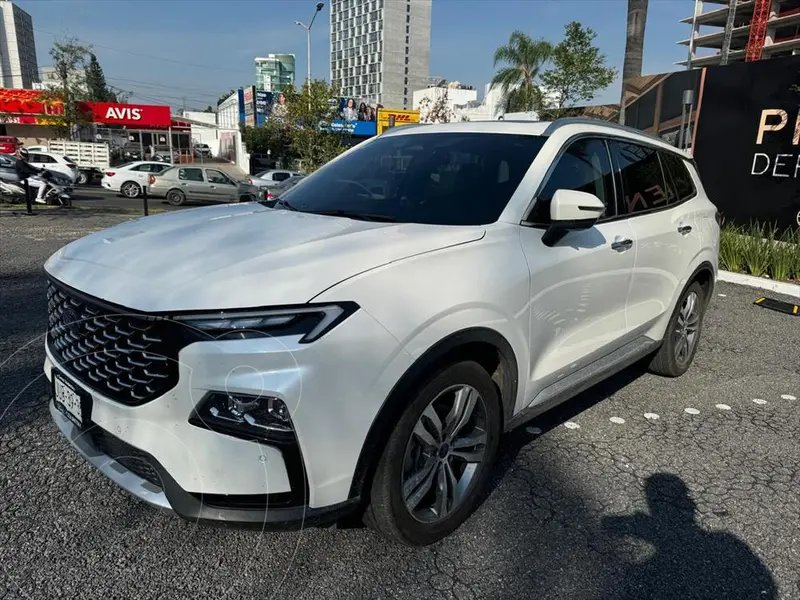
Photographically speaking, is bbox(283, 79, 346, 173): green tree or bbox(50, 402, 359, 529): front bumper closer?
Answer: bbox(50, 402, 359, 529): front bumper

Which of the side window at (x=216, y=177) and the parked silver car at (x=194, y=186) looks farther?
the side window at (x=216, y=177)

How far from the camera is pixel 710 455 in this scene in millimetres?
3350

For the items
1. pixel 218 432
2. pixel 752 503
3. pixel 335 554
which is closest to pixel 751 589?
pixel 752 503

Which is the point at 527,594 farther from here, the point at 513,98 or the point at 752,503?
the point at 513,98

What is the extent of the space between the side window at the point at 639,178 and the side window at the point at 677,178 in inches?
4.7

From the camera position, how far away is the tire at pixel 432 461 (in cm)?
211

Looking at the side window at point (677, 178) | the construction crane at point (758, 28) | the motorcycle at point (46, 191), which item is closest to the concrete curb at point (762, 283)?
the side window at point (677, 178)

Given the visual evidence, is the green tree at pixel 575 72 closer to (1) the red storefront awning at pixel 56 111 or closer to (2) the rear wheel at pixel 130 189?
(2) the rear wheel at pixel 130 189

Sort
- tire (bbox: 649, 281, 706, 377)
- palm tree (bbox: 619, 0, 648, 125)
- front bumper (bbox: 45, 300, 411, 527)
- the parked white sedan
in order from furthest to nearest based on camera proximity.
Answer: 1. the parked white sedan
2. palm tree (bbox: 619, 0, 648, 125)
3. tire (bbox: 649, 281, 706, 377)
4. front bumper (bbox: 45, 300, 411, 527)

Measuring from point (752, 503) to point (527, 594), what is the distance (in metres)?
1.43

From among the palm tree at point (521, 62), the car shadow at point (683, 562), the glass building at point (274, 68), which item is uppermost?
the glass building at point (274, 68)

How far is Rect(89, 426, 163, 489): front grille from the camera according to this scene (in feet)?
6.49

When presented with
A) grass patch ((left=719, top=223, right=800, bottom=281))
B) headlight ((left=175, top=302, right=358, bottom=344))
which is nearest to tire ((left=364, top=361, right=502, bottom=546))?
headlight ((left=175, top=302, right=358, bottom=344))

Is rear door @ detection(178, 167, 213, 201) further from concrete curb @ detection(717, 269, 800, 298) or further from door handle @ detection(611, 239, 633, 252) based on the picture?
door handle @ detection(611, 239, 633, 252)
